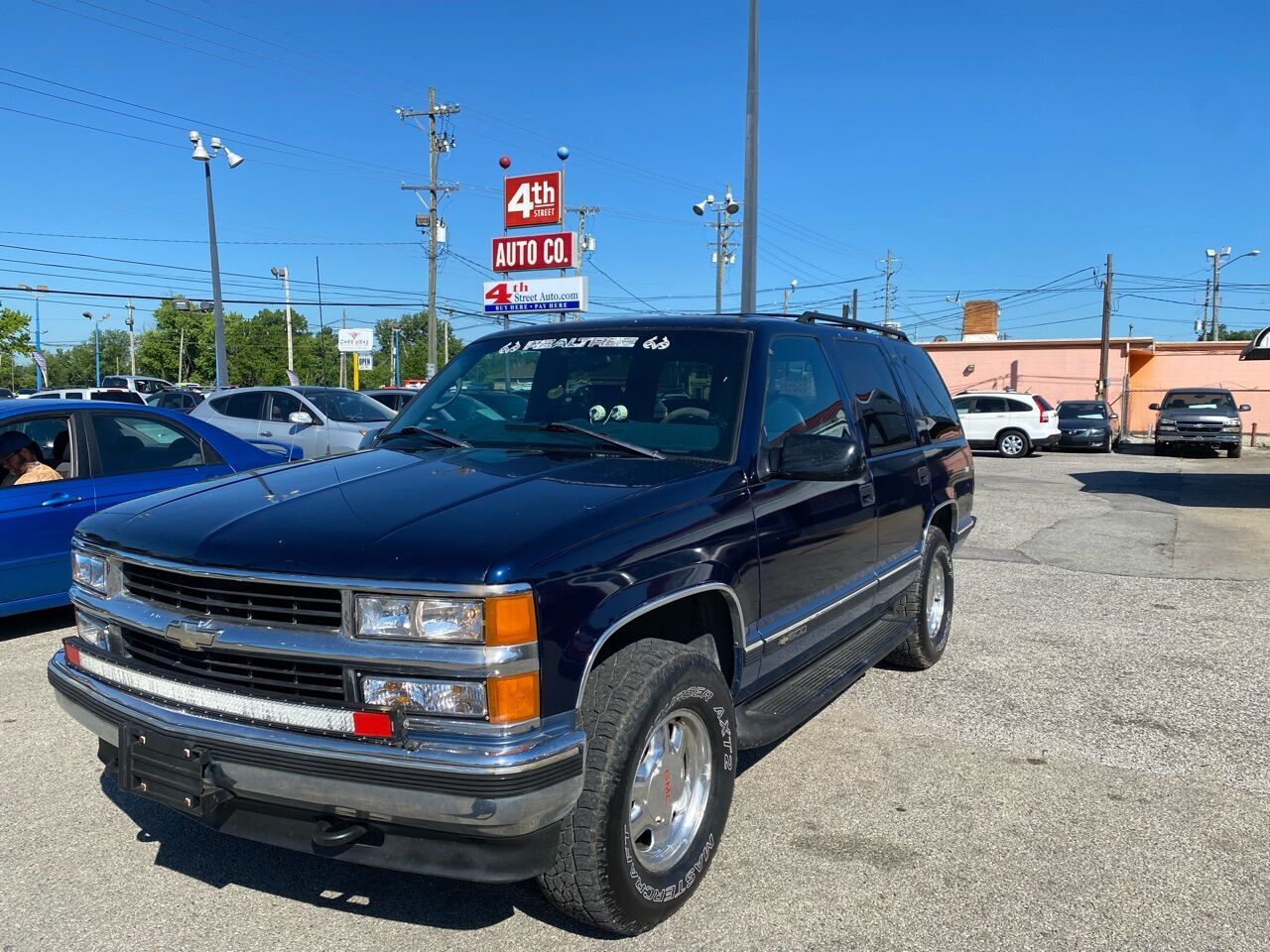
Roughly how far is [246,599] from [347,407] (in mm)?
12996

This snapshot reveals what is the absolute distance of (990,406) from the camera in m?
25.8

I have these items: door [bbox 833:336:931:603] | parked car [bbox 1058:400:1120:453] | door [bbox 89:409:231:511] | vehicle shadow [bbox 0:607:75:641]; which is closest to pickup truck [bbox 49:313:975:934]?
door [bbox 833:336:931:603]

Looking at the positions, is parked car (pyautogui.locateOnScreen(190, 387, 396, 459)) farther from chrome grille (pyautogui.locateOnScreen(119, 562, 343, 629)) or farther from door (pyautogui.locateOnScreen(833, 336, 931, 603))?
chrome grille (pyautogui.locateOnScreen(119, 562, 343, 629))

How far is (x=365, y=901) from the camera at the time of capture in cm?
308

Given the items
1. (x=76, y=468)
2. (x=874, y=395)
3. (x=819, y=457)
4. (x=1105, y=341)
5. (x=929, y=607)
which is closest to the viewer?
(x=819, y=457)

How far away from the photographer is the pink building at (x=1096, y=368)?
37031 mm

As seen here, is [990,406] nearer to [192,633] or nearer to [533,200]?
[533,200]

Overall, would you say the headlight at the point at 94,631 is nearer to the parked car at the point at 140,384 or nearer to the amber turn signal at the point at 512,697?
the amber turn signal at the point at 512,697

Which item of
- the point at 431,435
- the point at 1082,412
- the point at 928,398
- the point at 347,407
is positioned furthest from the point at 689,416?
the point at 1082,412

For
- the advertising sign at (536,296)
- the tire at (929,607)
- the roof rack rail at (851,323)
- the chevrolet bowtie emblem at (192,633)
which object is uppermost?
the advertising sign at (536,296)

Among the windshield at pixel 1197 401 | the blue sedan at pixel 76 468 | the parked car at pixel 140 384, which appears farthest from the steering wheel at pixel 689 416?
the parked car at pixel 140 384

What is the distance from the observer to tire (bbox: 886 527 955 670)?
207 inches

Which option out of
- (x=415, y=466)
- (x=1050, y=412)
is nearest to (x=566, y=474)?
(x=415, y=466)

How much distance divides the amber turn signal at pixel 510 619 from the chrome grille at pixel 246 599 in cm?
42
